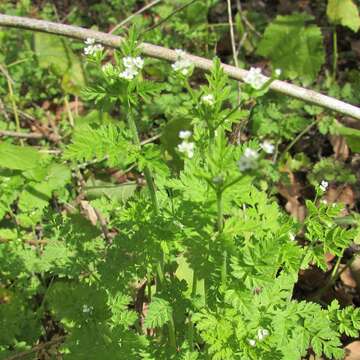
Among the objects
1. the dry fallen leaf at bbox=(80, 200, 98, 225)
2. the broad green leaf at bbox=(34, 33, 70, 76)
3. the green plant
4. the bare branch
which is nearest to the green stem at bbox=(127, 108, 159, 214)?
the green plant

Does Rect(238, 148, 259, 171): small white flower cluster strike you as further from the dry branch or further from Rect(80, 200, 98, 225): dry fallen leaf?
Rect(80, 200, 98, 225): dry fallen leaf

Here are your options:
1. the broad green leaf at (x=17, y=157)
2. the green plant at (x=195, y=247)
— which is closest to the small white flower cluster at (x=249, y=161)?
the green plant at (x=195, y=247)

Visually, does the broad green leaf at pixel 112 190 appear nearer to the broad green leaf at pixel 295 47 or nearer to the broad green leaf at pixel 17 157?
the broad green leaf at pixel 17 157

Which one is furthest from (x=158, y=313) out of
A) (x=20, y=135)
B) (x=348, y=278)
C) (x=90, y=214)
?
(x=20, y=135)

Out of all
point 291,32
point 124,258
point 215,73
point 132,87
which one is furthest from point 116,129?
point 291,32

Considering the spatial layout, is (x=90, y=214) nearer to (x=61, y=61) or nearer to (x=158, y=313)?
(x=61, y=61)
